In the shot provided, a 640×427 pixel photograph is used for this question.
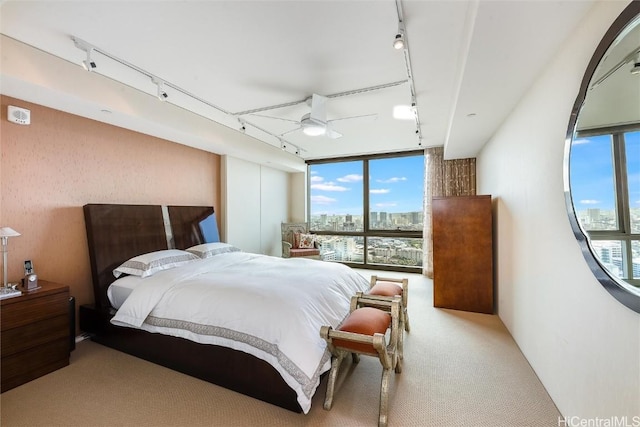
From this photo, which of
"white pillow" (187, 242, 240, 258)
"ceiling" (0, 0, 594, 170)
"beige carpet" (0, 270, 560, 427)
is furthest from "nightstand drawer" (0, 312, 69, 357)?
"ceiling" (0, 0, 594, 170)

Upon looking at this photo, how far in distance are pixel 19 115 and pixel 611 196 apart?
4.40 m

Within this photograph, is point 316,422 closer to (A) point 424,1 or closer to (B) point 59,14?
(A) point 424,1

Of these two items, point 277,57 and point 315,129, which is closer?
point 277,57

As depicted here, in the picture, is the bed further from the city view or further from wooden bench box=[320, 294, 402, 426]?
the city view

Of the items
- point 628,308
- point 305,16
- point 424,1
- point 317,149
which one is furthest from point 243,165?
point 628,308

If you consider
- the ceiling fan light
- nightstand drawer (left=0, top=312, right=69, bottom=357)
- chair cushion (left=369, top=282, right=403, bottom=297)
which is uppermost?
the ceiling fan light

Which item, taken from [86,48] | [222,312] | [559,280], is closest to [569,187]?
[559,280]

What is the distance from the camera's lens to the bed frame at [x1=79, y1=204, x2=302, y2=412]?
188 centimetres

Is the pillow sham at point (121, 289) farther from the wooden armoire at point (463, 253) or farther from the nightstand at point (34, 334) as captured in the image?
the wooden armoire at point (463, 253)

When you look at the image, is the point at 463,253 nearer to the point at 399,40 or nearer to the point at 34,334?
the point at 399,40

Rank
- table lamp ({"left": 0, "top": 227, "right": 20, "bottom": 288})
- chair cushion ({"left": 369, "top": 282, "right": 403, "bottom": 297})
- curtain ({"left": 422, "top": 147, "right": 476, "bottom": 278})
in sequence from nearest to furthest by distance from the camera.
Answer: table lamp ({"left": 0, "top": 227, "right": 20, "bottom": 288}), chair cushion ({"left": 369, "top": 282, "right": 403, "bottom": 297}), curtain ({"left": 422, "top": 147, "right": 476, "bottom": 278})

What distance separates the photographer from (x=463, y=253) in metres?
3.56

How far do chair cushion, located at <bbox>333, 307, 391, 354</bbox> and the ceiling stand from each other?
6.60 feet

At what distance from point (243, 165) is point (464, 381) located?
456cm
